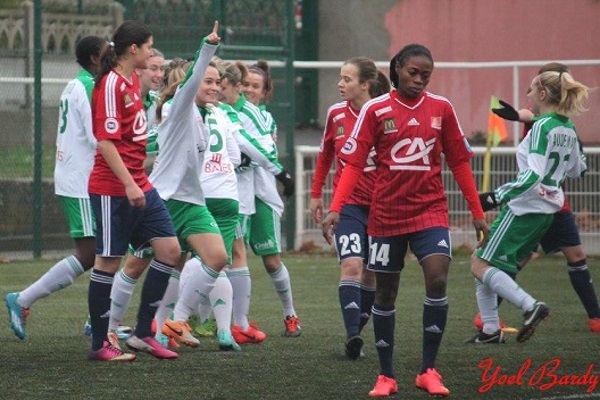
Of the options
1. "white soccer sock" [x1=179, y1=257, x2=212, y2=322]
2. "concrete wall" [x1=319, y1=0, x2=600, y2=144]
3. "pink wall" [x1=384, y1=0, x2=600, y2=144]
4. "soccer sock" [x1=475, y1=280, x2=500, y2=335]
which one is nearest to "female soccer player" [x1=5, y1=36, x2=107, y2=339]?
"white soccer sock" [x1=179, y1=257, x2=212, y2=322]

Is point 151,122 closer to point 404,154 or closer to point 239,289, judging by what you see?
point 239,289

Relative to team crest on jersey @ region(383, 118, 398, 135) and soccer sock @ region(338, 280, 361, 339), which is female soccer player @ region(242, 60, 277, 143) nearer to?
soccer sock @ region(338, 280, 361, 339)

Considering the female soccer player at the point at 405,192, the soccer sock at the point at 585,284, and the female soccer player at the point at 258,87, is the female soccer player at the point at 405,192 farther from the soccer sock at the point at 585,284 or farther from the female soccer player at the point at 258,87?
the soccer sock at the point at 585,284

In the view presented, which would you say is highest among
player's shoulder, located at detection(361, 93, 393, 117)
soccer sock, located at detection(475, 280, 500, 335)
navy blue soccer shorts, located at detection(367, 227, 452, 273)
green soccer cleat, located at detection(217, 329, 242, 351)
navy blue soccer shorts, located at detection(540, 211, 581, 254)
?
player's shoulder, located at detection(361, 93, 393, 117)

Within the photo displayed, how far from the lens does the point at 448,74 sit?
21.1 metres

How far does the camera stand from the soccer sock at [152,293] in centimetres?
890

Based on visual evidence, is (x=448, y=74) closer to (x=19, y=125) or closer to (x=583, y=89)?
(x=19, y=125)

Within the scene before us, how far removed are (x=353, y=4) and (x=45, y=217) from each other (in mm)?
10602

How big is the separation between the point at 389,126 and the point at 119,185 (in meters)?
1.69

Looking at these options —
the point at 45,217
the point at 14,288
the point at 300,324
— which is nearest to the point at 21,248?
the point at 45,217

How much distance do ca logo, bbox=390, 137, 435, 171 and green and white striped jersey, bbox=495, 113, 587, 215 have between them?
201 cm

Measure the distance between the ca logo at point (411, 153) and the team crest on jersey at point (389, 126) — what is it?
0.23 ft

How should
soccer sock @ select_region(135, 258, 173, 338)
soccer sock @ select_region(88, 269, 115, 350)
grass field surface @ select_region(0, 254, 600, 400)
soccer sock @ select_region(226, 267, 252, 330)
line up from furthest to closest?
soccer sock @ select_region(226, 267, 252, 330) < soccer sock @ select_region(135, 258, 173, 338) < soccer sock @ select_region(88, 269, 115, 350) < grass field surface @ select_region(0, 254, 600, 400)

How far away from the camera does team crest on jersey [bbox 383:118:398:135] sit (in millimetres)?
7840
